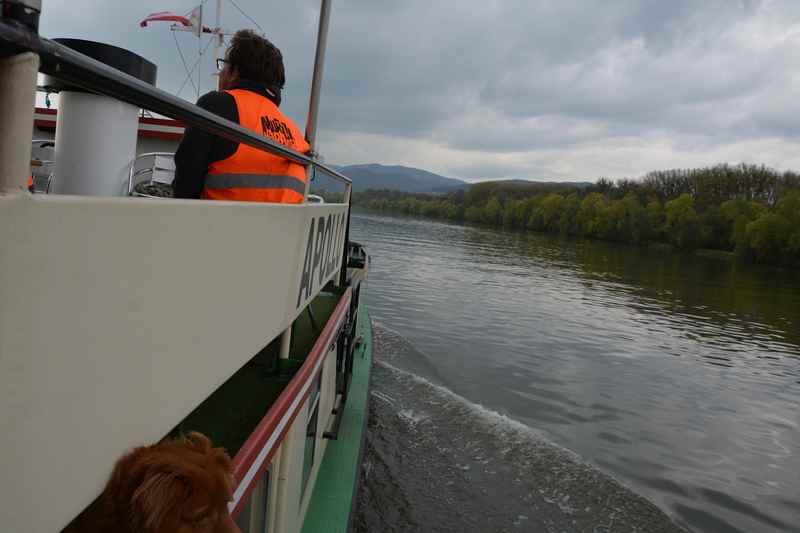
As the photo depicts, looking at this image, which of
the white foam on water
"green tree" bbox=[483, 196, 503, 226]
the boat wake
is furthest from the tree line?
the boat wake

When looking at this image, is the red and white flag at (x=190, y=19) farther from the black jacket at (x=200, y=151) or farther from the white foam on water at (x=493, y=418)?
the white foam on water at (x=493, y=418)

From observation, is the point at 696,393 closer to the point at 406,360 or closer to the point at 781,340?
the point at 406,360

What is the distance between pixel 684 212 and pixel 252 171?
85.9m

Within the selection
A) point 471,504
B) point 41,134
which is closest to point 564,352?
point 471,504

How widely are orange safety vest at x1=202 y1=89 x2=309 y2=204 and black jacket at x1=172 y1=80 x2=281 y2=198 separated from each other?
0.11 ft

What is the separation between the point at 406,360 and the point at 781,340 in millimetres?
13846

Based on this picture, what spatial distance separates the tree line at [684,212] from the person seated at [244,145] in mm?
52753

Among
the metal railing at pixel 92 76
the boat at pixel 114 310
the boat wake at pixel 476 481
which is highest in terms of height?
the metal railing at pixel 92 76

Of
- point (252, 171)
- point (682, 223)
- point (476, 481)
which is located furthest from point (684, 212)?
point (252, 171)

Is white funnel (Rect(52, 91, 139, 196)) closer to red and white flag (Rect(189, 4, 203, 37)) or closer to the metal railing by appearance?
the metal railing

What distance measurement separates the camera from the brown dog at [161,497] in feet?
3.44

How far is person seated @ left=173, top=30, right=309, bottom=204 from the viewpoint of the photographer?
2.52m

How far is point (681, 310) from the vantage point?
2261 centimetres

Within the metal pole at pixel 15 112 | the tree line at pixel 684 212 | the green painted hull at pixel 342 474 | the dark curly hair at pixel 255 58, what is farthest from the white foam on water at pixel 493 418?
the tree line at pixel 684 212
